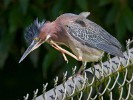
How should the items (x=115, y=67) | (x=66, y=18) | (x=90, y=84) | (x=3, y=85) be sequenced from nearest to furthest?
(x=90, y=84)
(x=115, y=67)
(x=66, y=18)
(x=3, y=85)

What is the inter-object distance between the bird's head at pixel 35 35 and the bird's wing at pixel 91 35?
0.29 m

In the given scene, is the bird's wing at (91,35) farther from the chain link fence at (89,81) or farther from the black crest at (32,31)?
the black crest at (32,31)

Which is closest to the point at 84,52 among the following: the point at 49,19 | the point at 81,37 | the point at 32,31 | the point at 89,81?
the point at 81,37

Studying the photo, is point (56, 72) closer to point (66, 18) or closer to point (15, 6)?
point (15, 6)

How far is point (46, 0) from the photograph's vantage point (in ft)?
17.4

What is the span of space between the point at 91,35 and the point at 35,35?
1.76 feet

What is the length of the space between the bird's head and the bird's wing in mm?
285

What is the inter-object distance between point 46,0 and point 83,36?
154cm

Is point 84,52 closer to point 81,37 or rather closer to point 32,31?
point 81,37

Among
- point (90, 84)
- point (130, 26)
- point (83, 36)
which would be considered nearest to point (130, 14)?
point (130, 26)

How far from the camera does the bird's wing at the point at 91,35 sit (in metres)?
3.69

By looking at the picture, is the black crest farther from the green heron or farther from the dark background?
the dark background

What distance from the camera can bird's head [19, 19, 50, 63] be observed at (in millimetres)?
3279

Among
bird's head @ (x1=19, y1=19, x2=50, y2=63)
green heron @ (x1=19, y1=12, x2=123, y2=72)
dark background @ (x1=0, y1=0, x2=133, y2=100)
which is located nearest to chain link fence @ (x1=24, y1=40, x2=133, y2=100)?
green heron @ (x1=19, y1=12, x2=123, y2=72)
